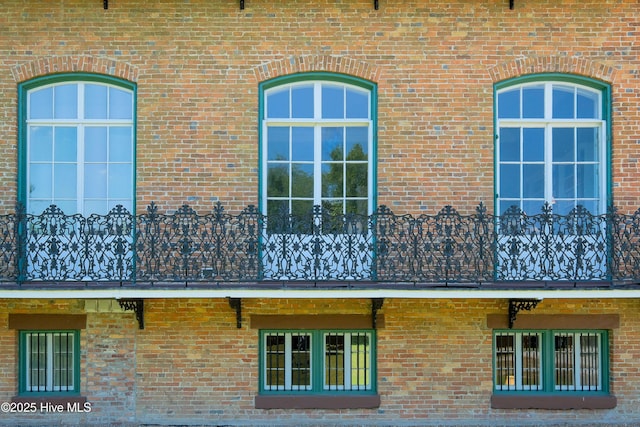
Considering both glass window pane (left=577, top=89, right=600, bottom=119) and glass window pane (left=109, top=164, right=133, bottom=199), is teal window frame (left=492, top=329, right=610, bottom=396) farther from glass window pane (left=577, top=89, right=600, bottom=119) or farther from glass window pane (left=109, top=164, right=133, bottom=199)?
glass window pane (left=109, top=164, right=133, bottom=199)

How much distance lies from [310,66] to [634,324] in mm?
6062

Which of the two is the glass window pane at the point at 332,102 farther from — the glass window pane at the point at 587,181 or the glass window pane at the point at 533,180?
the glass window pane at the point at 587,181

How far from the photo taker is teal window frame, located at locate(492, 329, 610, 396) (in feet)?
31.0

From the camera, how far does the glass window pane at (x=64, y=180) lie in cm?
970

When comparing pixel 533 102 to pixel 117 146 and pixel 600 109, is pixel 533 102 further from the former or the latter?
pixel 117 146

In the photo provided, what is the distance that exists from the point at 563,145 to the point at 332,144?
349cm

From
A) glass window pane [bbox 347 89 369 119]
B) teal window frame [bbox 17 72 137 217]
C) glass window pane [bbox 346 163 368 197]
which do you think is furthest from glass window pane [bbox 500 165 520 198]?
teal window frame [bbox 17 72 137 217]

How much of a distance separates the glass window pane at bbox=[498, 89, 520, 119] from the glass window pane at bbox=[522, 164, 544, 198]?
31.4 inches

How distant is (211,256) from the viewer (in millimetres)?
8992

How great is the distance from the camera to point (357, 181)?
971 cm

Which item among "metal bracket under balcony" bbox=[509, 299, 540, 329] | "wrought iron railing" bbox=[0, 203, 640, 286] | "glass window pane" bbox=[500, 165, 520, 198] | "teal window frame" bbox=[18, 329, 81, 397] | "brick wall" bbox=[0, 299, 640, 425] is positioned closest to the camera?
"wrought iron railing" bbox=[0, 203, 640, 286]

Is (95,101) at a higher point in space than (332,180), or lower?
higher

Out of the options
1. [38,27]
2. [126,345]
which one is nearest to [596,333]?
[126,345]

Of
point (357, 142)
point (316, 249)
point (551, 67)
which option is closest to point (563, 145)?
point (551, 67)
